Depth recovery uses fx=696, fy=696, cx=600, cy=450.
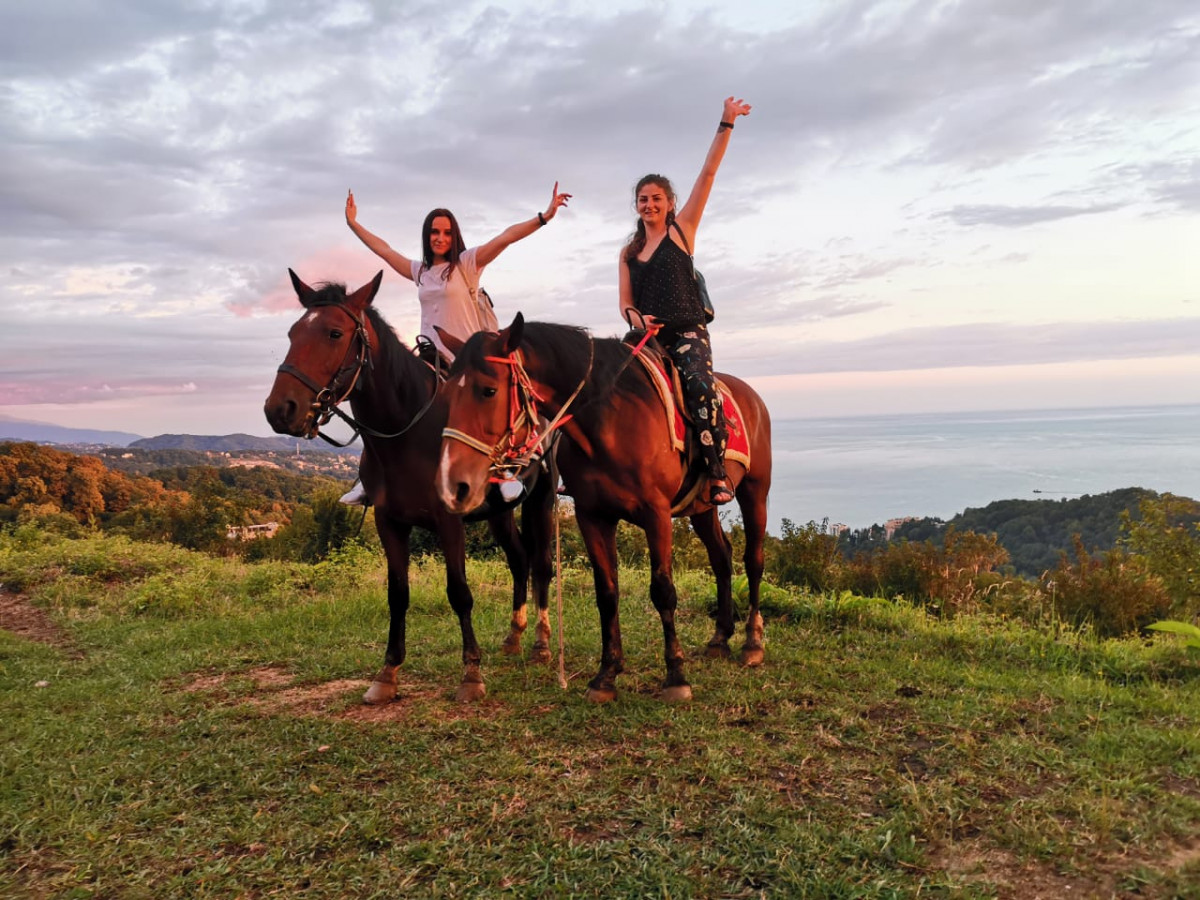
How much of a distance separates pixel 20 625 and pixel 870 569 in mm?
10099

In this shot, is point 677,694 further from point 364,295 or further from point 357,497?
point 364,295

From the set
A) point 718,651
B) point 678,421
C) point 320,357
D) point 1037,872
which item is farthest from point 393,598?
point 1037,872

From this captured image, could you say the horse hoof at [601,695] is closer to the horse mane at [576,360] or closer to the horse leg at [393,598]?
the horse leg at [393,598]

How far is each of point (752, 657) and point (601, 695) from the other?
1352mm

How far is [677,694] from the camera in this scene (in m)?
4.46

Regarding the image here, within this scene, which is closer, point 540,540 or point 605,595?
point 605,595

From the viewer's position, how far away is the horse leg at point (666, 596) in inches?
174

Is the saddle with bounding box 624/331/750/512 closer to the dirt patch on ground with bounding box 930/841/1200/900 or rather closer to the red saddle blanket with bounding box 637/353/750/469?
the red saddle blanket with bounding box 637/353/750/469

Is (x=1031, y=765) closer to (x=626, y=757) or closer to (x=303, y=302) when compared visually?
(x=626, y=757)

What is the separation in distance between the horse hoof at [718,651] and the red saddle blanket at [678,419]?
4.73 ft

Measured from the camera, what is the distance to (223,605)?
8.31 m

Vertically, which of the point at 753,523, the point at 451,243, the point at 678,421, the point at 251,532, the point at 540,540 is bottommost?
the point at 251,532

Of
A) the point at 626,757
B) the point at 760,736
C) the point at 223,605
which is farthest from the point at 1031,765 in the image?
the point at 223,605

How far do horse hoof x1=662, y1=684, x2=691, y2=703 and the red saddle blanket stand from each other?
154 cm
